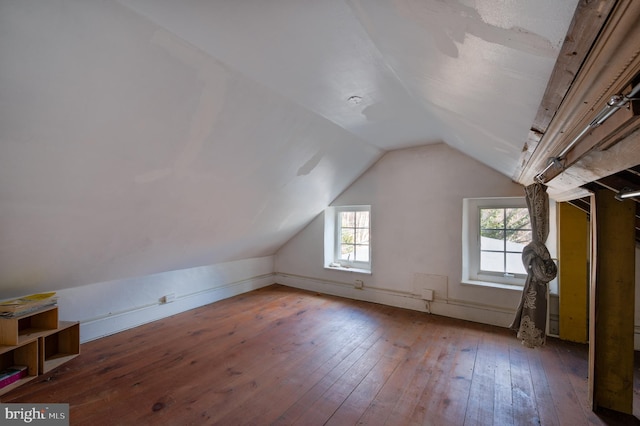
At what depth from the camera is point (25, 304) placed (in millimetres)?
2057

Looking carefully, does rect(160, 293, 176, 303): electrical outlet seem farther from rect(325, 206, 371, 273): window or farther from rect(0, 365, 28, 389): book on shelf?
rect(325, 206, 371, 273): window

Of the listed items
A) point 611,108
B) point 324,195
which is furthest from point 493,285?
point 611,108

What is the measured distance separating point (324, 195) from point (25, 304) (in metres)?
3.09

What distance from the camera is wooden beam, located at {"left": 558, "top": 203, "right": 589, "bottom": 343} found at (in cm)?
251

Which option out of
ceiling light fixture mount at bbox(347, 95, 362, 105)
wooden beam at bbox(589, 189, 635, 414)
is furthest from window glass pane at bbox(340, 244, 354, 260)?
wooden beam at bbox(589, 189, 635, 414)

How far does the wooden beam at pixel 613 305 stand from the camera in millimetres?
1622

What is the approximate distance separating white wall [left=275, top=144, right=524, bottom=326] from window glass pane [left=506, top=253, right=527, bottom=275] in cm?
30

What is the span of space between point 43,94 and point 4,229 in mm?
1079

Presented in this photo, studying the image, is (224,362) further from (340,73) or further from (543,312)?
(543,312)

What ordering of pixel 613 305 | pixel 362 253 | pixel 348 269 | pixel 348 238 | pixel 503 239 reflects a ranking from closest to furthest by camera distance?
pixel 613 305 → pixel 503 239 → pixel 348 269 → pixel 362 253 → pixel 348 238

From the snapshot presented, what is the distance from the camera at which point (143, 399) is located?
1.79m

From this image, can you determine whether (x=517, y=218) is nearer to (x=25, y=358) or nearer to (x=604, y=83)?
(x=604, y=83)

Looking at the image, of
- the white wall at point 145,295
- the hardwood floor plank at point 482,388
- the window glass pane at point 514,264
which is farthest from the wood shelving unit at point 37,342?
the window glass pane at point 514,264

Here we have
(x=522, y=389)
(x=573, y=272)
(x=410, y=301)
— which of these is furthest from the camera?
(x=410, y=301)
